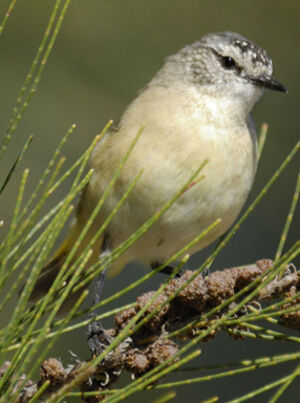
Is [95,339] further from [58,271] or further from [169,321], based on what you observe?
[169,321]

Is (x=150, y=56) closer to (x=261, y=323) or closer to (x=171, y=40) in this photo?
(x=171, y=40)

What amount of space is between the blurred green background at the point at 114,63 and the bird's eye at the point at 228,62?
0.17 meters

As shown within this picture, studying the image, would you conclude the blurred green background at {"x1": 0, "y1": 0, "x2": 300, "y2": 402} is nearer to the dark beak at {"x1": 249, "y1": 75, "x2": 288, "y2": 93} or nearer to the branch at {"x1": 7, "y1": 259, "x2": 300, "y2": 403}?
the dark beak at {"x1": 249, "y1": 75, "x2": 288, "y2": 93}

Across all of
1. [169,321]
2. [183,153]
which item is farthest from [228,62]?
[169,321]

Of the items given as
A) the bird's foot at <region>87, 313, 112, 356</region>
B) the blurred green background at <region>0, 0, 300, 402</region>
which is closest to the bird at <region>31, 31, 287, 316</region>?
the blurred green background at <region>0, 0, 300, 402</region>

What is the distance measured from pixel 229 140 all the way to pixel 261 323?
1972 millimetres

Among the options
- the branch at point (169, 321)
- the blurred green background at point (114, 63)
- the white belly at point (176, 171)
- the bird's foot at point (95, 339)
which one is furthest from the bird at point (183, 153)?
the branch at point (169, 321)

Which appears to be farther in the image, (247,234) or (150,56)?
(247,234)

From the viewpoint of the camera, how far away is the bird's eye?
11.0 feet

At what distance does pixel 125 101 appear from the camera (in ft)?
11.3

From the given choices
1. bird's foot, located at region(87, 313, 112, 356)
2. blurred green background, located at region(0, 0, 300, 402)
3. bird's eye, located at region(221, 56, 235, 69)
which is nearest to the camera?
bird's foot, located at region(87, 313, 112, 356)

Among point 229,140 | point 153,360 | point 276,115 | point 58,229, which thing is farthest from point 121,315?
point 276,115

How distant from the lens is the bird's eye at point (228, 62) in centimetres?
335

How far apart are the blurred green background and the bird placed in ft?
0.57
